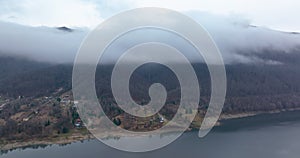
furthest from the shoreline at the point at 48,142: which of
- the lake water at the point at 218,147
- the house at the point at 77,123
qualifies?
the house at the point at 77,123

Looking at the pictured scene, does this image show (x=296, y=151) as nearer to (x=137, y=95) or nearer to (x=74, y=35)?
(x=137, y=95)

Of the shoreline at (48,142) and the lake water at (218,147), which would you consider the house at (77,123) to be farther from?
the lake water at (218,147)

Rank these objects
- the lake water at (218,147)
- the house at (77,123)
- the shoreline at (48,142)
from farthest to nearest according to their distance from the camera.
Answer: the house at (77,123), the shoreline at (48,142), the lake water at (218,147)

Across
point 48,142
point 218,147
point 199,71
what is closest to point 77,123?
point 48,142

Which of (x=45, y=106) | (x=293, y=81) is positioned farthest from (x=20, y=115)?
(x=293, y=81)

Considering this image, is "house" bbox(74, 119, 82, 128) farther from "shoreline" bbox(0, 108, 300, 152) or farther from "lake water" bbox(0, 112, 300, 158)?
"lake water" bbox(0, 112, 300, 158)

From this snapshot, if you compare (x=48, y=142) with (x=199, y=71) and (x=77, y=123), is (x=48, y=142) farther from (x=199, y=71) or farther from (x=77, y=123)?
(x=199, y=71)

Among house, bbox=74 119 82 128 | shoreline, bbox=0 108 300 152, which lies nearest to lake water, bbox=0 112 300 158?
shoreline, bbox=0 108 300 152

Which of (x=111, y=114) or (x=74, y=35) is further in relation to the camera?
(x=74, y=35)
